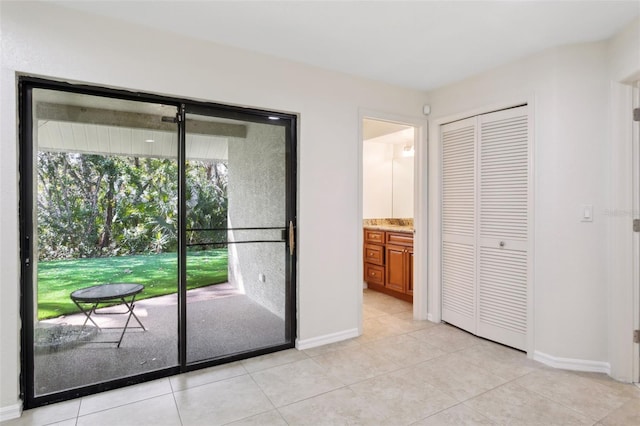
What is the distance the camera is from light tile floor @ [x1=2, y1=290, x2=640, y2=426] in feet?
6.75

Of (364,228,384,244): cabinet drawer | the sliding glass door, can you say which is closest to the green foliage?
the sliding glass door

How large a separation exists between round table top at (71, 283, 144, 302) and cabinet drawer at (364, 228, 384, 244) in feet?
10.7

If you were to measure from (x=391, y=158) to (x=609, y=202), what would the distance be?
3.62 metres

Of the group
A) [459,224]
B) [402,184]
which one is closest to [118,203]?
[459,224]

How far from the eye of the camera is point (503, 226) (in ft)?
10.2

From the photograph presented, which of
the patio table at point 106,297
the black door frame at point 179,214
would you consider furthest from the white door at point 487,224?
the patio table at point 106,297

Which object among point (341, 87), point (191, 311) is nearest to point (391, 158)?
point (341, 87)

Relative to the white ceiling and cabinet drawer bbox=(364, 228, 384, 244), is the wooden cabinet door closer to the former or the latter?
cabinet drawer bbox=(364, 228, 384, 244)

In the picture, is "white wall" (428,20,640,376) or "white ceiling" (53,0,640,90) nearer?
"white ceiling" (53,0,640,90)

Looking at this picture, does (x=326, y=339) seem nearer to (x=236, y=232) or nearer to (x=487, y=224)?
(x=236, y=232)

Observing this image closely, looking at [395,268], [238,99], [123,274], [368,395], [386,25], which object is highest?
[386,25]

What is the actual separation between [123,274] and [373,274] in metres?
3.48

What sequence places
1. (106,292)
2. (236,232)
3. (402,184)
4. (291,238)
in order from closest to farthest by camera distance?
(106,292) → (236,232) → (291,238) → (402,184)

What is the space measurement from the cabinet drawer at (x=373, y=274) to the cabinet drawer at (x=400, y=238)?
1.55ft
